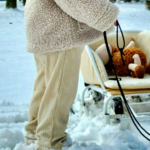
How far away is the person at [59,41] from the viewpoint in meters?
0.73

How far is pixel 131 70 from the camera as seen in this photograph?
1.41m

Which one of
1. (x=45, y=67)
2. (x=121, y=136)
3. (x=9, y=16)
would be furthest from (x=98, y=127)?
(x=9, y=16)

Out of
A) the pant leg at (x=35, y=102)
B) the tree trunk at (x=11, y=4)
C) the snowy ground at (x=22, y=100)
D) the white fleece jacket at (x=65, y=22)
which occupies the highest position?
the white fleece jacket at (x=65, y=22)

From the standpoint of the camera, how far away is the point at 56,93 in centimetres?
85

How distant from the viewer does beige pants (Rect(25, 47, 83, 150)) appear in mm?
833

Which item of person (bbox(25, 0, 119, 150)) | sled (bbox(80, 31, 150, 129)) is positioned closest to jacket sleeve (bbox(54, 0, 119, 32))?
person (bbox(25, 0, 119, 150))

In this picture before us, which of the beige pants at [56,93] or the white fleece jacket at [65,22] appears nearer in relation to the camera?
the white fleece jacket at [65,22]

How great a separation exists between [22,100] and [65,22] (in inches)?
41.5

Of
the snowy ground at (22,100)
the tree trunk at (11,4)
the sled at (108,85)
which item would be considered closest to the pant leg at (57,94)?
the snowy ground at (22,100)

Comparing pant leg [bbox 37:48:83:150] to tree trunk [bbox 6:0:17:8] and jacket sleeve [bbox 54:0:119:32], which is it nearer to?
jacket sleeve [bbox 54:0:119:32]

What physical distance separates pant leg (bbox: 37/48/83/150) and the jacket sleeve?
140 mm

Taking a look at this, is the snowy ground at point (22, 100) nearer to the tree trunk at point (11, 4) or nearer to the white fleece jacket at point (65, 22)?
the tree trunk at point (11, 4)

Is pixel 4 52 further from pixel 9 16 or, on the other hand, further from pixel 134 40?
pixel 134 40

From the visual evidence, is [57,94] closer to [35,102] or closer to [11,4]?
[35,102]
